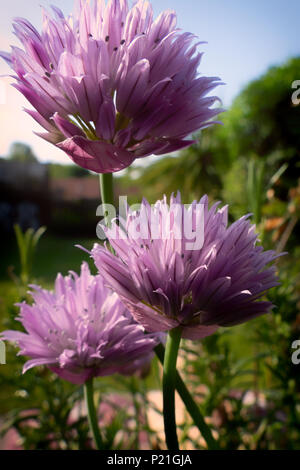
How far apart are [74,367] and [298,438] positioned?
1.15ft

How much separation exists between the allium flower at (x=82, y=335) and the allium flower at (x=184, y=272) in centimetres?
5

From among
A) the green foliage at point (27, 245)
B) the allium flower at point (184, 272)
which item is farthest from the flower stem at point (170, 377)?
the green foliage at point (27, 245)

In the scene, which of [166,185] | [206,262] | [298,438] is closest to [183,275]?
[206,262]

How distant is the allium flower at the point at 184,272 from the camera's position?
230 mm

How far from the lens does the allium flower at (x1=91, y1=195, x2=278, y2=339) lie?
0.23 meters

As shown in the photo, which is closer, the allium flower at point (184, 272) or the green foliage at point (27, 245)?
the allium flower at point (184, 272)

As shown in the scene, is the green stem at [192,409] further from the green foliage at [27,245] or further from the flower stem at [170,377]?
the green foliage at [27,245]

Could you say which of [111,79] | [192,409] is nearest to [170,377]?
[192,409]

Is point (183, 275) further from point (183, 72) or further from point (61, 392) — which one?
point (61, 392)

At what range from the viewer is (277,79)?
1.94 metres

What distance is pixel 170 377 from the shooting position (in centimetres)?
25

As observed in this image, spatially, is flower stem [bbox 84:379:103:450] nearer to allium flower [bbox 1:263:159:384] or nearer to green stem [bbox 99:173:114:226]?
allium flower [bbox 1:263:159:384]

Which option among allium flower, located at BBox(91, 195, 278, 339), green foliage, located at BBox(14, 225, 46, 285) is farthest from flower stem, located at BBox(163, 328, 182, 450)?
green foliage, located at BBox(14, 225, 46, 285)

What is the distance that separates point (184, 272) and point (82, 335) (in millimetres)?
98
